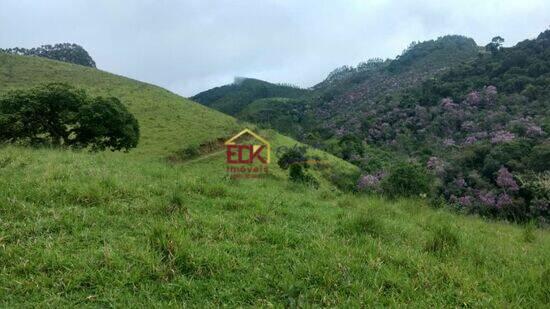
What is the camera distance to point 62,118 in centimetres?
2756

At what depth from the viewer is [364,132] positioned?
309ft

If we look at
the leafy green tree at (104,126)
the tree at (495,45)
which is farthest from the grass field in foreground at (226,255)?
the tree at (495,45)

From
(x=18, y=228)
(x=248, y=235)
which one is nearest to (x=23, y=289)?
(x=18, y=228)

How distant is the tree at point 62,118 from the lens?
26016 millimetres

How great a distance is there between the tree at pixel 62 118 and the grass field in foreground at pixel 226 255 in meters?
20.8

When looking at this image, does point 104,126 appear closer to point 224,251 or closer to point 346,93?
point 224,251

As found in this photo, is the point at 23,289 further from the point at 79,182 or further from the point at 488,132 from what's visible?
the point at 488,132

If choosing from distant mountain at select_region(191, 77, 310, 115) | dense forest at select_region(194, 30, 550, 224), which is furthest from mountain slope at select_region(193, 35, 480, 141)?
dense forest at select_region(194, 30, 550, 224)

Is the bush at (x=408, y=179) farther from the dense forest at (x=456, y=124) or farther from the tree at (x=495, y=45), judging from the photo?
the tree at (x=495, y=45)

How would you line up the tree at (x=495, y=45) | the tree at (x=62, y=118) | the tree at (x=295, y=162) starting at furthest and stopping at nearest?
the tree at (x=495, y=45), the tree at (x=295, y=162), the tree at (x=62, y=118)

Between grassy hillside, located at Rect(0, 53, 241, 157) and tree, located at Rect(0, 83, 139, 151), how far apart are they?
384 inches

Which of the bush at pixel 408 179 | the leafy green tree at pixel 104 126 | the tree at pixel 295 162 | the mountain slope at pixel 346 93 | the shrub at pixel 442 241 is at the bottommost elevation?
the bush at pixel 408 179

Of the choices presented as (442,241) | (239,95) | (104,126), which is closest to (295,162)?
(104,126)

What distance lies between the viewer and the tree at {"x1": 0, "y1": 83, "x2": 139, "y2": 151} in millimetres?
26016
